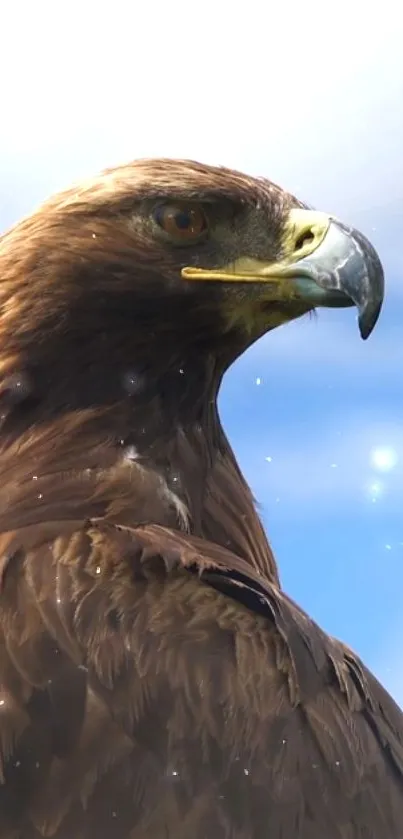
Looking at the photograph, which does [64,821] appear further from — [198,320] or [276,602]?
[198,320]

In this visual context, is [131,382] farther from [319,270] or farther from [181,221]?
[319,270]

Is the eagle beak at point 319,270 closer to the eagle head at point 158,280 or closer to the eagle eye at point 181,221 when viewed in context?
the eagle head at point 158,280

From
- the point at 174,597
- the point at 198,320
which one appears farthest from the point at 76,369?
the point at 174,597

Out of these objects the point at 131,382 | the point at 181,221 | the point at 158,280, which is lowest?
the point at 131,382

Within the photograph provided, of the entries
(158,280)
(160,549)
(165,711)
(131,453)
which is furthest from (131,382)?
(165,711)

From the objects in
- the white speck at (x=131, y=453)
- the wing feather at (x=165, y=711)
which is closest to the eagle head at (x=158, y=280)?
the white speck at (x=131, y=453)

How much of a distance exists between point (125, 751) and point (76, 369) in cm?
139

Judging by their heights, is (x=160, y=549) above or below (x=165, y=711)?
above

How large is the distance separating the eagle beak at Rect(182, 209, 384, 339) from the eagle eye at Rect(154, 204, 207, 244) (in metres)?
0.11

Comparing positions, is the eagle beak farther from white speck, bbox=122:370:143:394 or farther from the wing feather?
the wing feather

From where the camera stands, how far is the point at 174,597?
4059 millimetres

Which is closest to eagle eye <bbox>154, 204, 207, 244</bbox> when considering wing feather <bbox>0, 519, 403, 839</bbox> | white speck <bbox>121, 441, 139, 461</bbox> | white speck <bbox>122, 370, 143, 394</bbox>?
white speck <bbox>122, 370, 143, 394</bbox>

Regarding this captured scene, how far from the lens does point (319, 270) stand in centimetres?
487

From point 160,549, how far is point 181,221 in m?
1.26
